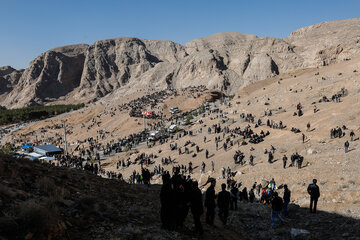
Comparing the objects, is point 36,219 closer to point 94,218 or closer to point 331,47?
point 94,218

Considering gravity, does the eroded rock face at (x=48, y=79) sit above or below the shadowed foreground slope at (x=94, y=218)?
above

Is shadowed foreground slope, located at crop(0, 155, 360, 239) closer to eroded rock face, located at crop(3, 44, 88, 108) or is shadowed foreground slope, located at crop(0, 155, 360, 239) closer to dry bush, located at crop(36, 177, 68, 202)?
dry bush, located at crop(36, 177, 68, 202)

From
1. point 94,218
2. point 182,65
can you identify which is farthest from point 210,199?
point 182,65

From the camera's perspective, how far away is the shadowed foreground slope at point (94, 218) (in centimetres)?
530

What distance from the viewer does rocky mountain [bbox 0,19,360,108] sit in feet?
296

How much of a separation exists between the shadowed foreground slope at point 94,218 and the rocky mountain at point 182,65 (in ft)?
269

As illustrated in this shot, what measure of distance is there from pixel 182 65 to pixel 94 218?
119807mm

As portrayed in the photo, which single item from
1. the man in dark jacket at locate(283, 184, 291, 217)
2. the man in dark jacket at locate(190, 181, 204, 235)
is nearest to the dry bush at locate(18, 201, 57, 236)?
the man in dark jacket at locate(190, 181, 204, 235)

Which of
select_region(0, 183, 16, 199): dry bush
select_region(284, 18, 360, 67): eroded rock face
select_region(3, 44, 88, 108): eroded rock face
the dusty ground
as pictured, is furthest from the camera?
select_region(3, 44, 88, 108): eroded rock face

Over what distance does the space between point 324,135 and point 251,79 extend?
7408 cm

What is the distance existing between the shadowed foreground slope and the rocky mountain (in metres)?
81.9

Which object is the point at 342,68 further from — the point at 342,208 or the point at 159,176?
the point at 342,208

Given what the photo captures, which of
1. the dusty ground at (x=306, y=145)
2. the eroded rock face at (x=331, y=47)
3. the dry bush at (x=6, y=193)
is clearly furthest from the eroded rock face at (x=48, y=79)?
the dry bush at (x=6, y=193)

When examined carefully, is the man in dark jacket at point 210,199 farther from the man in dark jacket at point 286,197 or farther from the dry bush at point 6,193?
the dry bush at point 6,193
